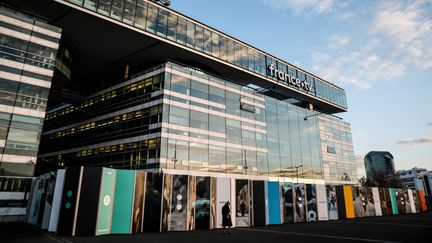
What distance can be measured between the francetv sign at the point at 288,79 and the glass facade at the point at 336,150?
1040 centimetres

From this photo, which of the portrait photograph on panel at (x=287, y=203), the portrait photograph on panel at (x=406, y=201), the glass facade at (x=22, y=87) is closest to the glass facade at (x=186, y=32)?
the glass facade at (x=22, y=87)

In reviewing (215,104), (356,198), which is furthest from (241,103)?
(356,198)

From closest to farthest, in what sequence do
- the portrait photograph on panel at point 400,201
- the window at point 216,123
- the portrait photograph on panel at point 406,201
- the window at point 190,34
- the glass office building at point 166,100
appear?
the portrait photograph on panel at point 400,201 < the portrait photograph on panel at point 406,201 < the glass office building at point 166,100 < the window at point 190,34 < the window at point 216,123

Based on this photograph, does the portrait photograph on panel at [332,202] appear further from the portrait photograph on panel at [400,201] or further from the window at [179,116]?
the window at [179,116]

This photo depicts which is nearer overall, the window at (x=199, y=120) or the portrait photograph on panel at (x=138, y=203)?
the portrait photograph on panel at (x=138, y=203)

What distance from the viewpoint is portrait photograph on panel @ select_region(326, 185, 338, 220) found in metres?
24.4

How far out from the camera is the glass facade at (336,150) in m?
66.1

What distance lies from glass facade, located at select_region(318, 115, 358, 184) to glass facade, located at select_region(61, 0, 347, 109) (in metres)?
14.9

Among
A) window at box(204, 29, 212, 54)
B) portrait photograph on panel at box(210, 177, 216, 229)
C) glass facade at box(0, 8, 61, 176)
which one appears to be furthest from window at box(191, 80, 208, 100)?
portrait photograph on panel at box(210, 177, 216, 229)

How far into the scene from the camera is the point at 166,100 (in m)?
39.0

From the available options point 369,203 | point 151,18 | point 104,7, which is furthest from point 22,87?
point 369,203

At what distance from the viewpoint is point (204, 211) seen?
55.7ft

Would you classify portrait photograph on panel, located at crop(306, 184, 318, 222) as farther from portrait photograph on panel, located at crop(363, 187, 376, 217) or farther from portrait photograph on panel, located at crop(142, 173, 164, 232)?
portrait photograph on panel, located at crop(142, 173, 164, 232)

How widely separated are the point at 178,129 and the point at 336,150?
1928 inches
